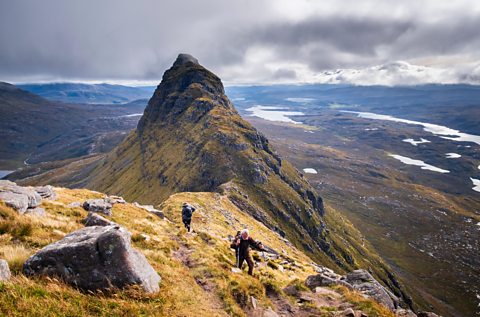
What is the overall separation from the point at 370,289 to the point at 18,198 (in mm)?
29450

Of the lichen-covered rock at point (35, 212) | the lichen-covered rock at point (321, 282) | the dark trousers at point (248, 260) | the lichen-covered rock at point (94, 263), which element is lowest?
the lichen-covered rock at point (321, 282)

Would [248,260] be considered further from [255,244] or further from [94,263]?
[94,263]

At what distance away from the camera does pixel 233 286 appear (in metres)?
17.9

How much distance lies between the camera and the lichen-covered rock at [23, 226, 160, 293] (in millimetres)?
12102

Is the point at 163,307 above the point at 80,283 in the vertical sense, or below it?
below

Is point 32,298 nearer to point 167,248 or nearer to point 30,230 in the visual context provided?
point 30,230

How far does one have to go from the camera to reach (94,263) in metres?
12.4

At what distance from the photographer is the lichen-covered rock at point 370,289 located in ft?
76.2

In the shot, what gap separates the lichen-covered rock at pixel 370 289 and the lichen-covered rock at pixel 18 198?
2757 centimetres

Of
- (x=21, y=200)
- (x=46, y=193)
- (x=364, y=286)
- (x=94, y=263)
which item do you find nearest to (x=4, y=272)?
(x=94, y=263)

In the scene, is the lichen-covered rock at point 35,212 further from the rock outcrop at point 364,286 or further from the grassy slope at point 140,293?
the rock outcrop at point 364,286

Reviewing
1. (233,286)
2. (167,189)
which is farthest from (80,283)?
(167,189)

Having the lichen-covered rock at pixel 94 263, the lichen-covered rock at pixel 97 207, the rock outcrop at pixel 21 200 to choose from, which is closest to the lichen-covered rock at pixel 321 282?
the lichen-covered rock at pixel 94 263

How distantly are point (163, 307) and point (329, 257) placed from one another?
189m
